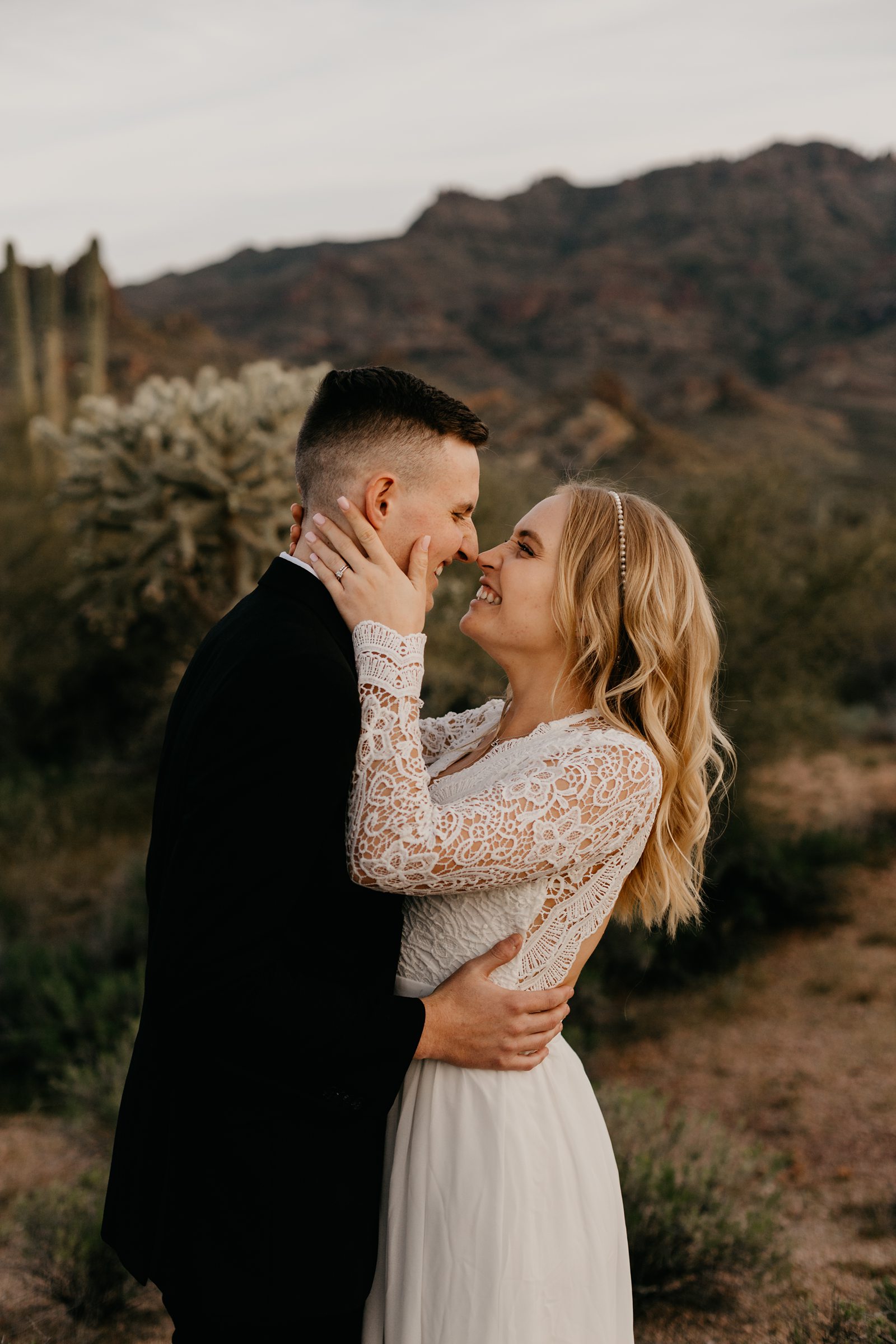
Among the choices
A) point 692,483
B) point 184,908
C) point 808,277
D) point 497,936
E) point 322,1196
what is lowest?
point 322,1196

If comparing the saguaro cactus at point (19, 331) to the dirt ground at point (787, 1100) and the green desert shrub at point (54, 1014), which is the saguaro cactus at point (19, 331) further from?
the dirt ground at point (787, 1100)

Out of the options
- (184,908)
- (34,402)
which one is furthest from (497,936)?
(34,402)

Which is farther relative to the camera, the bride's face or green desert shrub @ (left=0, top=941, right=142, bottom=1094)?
green desert shrub @ (left=0, top=941, right=142, bottom=1094)

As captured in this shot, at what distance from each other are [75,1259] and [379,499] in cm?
329

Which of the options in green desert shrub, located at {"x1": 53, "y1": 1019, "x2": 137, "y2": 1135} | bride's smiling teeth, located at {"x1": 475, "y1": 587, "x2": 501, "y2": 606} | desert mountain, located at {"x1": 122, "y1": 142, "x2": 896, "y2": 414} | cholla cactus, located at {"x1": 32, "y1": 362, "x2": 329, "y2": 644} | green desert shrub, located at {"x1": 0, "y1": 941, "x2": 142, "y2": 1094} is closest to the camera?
bride's smiling teeth, located at {"x1": 475, "y1": 587, "x2": 501, "y2": 606}

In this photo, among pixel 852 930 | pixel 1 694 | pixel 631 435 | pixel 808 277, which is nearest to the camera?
pixel 852 930

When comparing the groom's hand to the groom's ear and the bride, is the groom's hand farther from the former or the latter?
the groom's ear

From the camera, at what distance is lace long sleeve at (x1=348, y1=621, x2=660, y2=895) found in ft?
6.10

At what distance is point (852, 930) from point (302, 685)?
7.49m

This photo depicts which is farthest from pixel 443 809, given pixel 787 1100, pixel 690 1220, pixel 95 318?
pixel 95 318

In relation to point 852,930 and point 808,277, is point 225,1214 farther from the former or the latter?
point 808,277

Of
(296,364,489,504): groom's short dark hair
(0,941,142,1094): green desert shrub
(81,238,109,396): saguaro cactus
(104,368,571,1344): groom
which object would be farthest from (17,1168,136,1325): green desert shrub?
(81,238,109,396): saguaro cactus

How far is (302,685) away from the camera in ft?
5.74

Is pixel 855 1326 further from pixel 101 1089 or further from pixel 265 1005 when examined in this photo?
pixel 101 1089
